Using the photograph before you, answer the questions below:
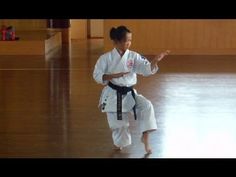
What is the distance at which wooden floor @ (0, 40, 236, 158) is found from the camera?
146 inches

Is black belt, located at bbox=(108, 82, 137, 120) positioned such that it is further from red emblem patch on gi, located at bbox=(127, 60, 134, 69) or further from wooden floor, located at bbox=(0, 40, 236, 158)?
wooden floor, located at bbox=(0, 40, 236, 158)

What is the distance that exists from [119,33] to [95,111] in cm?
215

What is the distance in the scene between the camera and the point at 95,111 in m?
5.28

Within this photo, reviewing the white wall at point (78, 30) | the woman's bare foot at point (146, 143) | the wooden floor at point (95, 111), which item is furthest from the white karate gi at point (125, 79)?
the white wall at point (78, 30)

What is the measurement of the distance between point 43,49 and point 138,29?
2443 mm

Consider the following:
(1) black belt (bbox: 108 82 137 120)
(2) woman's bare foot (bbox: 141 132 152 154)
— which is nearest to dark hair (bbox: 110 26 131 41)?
(1) black belt (bbox: 108 82 137 120)

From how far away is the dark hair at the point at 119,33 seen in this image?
321cm

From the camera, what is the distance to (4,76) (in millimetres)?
7953

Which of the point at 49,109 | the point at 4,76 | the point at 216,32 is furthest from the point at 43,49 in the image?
the point at 49,109

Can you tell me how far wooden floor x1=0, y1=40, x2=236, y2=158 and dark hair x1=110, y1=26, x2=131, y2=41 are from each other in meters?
0.91
